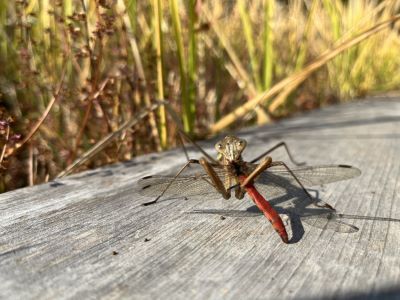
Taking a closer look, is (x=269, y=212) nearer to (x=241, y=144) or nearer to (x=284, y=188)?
(x=284, y=188)

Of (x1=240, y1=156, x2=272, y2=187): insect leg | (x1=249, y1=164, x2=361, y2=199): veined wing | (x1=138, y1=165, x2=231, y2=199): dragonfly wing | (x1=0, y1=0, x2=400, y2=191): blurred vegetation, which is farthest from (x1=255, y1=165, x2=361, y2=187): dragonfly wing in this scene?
(x1=0, y1=0, x2=400, y2=191): blurred vegetation

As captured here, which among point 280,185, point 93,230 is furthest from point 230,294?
point 280,185

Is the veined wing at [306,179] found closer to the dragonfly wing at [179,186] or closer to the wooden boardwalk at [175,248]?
the wooden boardwalk at [175,248]

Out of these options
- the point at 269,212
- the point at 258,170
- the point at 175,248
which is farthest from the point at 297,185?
the point at 175,248

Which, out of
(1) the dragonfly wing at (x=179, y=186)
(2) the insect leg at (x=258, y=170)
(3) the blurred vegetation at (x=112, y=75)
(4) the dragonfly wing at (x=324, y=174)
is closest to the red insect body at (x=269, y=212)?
(2) the insect leg at (x=258, y=170)

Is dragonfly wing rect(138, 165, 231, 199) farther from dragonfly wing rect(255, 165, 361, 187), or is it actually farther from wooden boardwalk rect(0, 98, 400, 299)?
dragonfly wing rect(255, 165, 361, 187)
